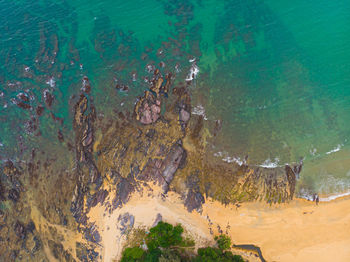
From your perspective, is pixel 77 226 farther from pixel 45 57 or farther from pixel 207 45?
pixel 207 45

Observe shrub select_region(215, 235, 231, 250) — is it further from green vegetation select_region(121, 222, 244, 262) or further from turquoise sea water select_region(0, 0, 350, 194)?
turquoise sea water select_region(0, 0, 350, 194)

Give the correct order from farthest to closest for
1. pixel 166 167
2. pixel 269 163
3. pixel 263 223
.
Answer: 1. pixel 166 167
2. pixel 269 163
3. pixel 263 223

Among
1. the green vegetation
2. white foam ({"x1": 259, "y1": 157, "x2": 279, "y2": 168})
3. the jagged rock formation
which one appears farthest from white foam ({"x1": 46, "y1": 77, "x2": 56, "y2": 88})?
white foam ({"x1": 259, "y1": 157, "x2": 279, "y2": 168})

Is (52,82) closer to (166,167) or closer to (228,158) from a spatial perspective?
(166,167)

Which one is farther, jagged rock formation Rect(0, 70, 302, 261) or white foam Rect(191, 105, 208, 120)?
white foam Rect(191, 105, 208, 120)

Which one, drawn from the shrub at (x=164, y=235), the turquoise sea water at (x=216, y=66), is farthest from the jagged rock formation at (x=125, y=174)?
the shrub at (x=164, y=235)

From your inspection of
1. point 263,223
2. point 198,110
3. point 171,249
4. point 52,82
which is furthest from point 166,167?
point 52,82
